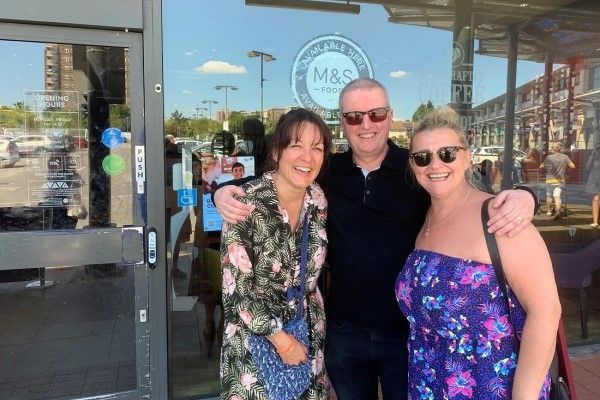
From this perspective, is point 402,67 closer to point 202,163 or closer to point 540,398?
point 202,163

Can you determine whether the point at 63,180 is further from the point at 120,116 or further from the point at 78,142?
the point at 120,116

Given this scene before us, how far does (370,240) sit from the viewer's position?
6.13 ft

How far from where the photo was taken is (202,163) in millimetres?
3365

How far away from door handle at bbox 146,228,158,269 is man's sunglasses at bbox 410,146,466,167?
5.44 feet

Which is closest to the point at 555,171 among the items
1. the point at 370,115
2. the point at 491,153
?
the point at 491,153

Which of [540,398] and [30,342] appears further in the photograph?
[30,342]

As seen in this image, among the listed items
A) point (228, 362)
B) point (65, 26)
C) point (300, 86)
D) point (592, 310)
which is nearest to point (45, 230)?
point (65, 26)

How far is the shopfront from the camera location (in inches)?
102

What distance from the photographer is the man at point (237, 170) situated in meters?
3.50

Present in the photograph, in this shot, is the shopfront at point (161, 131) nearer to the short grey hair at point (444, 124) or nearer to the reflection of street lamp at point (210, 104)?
the reflection of street lamp at point (210, 104)

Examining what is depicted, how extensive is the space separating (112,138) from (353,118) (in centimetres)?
149

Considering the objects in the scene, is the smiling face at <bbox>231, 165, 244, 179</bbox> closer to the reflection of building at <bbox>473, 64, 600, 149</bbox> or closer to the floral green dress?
the floral green dress

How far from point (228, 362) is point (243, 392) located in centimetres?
11

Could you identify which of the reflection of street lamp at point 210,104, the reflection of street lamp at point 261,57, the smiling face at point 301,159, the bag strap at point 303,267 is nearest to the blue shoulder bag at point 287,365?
the bag strap at point 303,267
